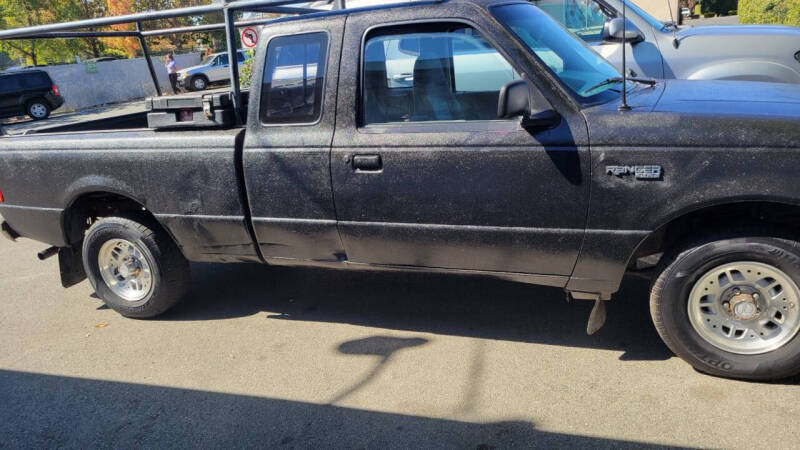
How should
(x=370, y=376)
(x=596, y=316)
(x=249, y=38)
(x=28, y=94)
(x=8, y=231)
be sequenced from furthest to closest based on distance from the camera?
(x=28, y=94)
(x=249, y=38)
(x=8, y=231)
(x=370, y=376)
(x=596, y=316)

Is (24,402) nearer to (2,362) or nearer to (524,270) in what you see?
(2,362)

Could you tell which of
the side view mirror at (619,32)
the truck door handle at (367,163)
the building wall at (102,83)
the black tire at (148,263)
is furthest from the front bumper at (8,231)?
the building wall at (102,83)

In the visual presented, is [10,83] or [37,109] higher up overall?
[10,83]

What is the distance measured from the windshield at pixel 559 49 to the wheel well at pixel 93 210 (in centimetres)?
284

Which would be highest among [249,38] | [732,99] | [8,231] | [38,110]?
[249,38]

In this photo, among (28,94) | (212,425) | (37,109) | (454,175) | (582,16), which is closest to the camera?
(212,425)

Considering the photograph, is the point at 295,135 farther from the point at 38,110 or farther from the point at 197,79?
the point at 197,79

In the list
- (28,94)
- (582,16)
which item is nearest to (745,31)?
(582,16)

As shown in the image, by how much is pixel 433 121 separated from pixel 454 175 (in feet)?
1.22

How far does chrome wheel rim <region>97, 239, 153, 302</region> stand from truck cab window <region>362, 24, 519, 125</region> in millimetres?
2176

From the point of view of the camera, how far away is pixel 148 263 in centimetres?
462

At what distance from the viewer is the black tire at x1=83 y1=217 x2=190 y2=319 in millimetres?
4547

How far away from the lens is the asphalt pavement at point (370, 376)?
3.15 meters

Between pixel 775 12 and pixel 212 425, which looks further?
pixel 775 12
